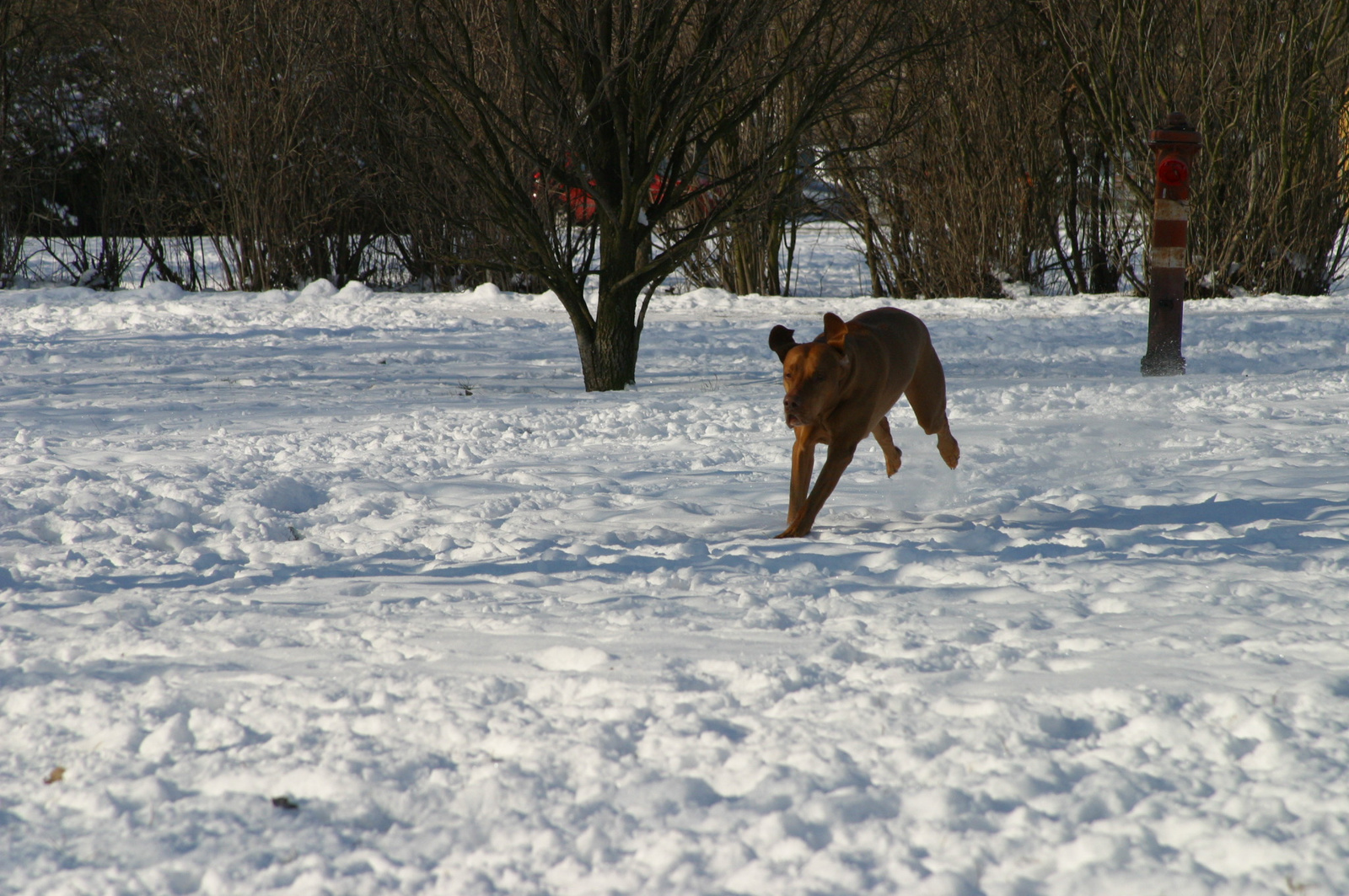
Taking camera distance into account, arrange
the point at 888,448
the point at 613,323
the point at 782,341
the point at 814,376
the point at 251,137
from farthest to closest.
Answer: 1. the point at 251,137
2. the point at 613,323
3. the point at 888,448
4. the point at 782,341
5. the point at 814,376

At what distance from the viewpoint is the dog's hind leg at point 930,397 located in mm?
5152

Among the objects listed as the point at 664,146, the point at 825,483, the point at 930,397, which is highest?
the point at 664,146

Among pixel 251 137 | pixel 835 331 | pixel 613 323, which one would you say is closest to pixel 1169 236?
pixel 613 323

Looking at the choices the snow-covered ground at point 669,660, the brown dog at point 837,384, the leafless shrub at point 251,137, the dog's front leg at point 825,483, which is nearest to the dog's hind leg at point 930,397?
the brown dog at point 837,384

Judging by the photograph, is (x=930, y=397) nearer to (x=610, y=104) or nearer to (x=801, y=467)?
(x=801, y=467)

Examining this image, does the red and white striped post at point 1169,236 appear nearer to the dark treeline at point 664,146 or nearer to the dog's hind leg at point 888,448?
the dark treeline at point 664,146

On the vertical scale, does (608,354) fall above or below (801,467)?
above

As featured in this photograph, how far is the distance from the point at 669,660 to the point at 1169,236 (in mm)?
7319

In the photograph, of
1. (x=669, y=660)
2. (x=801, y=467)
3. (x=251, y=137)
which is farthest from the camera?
(x=251, y=137)

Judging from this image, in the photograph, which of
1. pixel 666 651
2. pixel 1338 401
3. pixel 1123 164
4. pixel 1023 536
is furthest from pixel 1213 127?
pixel 666 651

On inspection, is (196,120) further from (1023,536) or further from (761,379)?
(1023,536)

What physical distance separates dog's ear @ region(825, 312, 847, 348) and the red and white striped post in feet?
18.0

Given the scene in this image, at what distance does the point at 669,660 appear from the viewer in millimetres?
3150

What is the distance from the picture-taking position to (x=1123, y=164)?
14.4m
